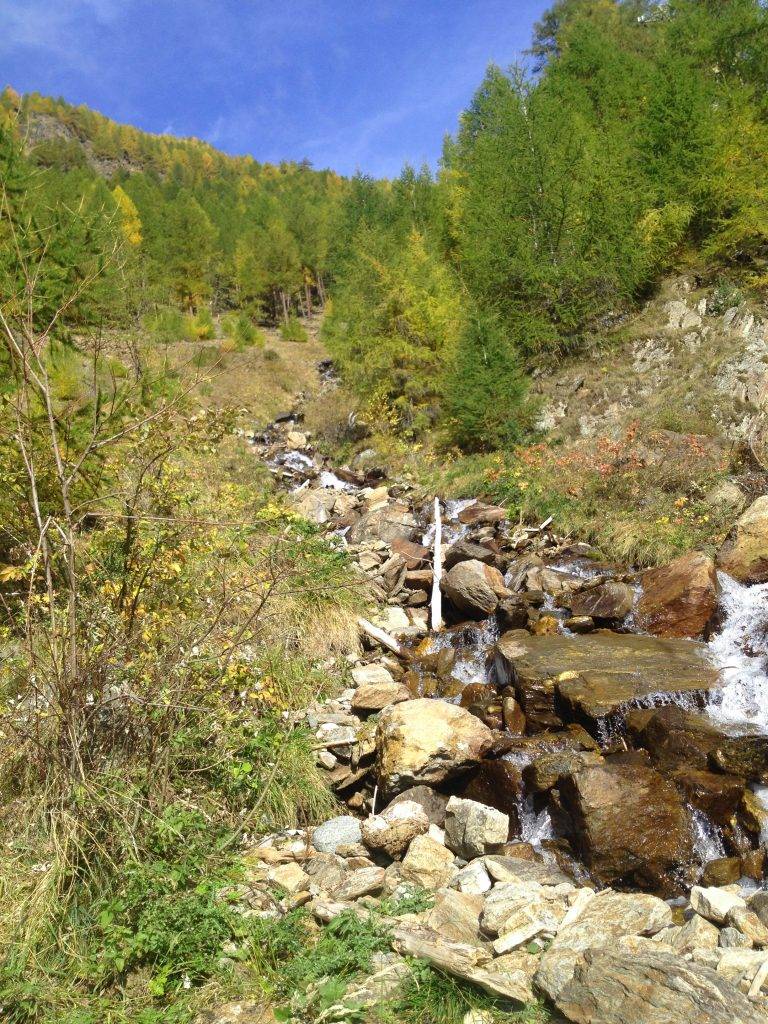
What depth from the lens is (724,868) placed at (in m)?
4.87

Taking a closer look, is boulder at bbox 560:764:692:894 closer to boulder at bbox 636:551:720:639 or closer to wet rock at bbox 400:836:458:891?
wet rock at bbox 400:836:458:891

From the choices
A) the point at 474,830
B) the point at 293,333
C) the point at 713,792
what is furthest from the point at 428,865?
the point at 293,333

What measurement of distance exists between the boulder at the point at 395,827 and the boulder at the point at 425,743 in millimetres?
282

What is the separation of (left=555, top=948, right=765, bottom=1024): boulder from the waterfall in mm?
4039

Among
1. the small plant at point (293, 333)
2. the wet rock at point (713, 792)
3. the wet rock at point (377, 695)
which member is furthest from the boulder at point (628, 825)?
the small plant at point (293, 333)

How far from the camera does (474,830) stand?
16.5 feet

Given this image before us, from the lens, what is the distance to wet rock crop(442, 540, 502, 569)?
10.7 metres

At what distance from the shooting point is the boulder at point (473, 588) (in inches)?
368

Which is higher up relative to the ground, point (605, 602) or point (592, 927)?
point (605, 602)

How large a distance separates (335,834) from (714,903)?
263cm

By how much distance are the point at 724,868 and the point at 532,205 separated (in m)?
16.7

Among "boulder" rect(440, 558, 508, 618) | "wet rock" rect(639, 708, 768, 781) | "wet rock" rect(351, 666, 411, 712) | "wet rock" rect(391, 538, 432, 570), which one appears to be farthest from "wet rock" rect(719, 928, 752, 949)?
"wet rock" rect(391, 538, 432, 570)

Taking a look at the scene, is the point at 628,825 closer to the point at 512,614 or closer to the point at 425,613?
the point at 512,614

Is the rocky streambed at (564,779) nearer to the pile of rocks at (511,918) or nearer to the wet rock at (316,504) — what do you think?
the pile of rocks at (511,918)
